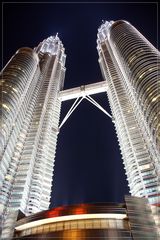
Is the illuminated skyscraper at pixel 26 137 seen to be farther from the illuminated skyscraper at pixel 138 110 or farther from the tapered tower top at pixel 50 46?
the tapered tower top at pixel 50 46

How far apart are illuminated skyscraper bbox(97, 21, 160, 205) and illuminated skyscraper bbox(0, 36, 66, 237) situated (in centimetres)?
2357

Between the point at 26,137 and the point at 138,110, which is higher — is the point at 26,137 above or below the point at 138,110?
above

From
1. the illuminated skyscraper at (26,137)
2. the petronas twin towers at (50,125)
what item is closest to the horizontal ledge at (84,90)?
the petronas twin towers at (50,125)

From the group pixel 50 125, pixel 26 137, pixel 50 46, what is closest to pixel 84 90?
pixel 50 125

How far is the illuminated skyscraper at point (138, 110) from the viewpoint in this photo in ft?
172

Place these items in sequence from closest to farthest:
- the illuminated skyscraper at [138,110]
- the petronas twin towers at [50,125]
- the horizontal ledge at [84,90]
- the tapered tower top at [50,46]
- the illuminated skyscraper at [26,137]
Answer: the illuminated skyscraper at [138,110] < the petronas twin towers at [50,125] < the illuminated skyscraper at [26,137] < the horizontal ledge at [84,90] < the tapered tower top at [50,46]

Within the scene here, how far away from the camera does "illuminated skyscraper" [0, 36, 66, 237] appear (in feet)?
198

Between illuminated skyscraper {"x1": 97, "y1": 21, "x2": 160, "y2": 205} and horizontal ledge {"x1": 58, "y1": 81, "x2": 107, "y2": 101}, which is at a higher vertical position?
horizontal ledge {"x1": 58, "y1": 81, "x2": 107, "y2": 101}

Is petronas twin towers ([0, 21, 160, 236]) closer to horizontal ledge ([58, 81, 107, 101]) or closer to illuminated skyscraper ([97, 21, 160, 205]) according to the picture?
illuminated skyscraper ([97, 21, 160, 205])

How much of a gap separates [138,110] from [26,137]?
35.8 metres

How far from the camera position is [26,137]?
7862 centimetres

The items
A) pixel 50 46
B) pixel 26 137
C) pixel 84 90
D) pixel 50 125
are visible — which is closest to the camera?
pixel 26 137

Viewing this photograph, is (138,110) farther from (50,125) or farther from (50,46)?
(50,46)

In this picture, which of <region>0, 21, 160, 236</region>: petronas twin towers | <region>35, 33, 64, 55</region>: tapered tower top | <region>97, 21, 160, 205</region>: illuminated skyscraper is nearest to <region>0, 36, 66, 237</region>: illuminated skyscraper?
<region>0, 21, 160, 236</region>: petronas twin towers
